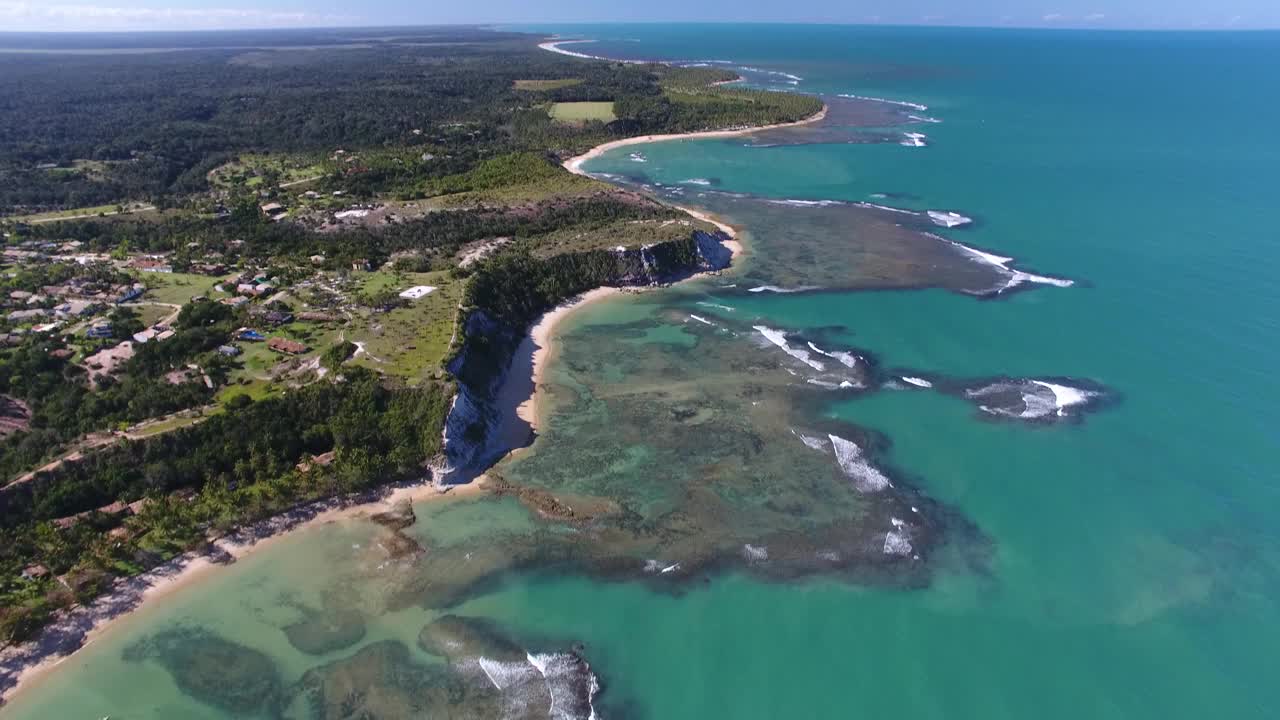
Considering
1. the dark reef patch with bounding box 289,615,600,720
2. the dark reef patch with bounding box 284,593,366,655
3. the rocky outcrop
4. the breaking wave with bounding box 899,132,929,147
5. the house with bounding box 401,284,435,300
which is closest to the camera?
the dark reef patch with bounding box 289,615,600,720

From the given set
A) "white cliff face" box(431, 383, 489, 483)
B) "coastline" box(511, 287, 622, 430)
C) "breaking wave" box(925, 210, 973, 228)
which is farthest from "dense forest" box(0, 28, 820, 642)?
"breaking wave" box(925, 210, 973, 228)

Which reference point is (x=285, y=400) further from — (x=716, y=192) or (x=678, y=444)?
(x=716, y=192)

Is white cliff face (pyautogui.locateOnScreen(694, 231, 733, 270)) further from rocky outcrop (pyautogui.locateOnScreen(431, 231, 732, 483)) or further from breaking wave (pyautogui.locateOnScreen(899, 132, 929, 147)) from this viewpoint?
breaking wave (pyautogui.locateOnScreen(899, 132, 929, 147))

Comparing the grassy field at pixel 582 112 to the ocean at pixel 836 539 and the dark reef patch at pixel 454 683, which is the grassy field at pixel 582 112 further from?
the dark reef patch at pixel 454 683

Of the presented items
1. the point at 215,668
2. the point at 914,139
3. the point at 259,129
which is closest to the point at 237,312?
the point at 215,668

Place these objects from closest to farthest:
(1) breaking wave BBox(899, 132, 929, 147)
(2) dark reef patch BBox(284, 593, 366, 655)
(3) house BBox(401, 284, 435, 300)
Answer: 1. (2) dark reef patch BBox(284, 593, 366, 655)
2. (3) house BBox(401, 284, 435, 300)
3. (1) breaking wave BBox(899, 132, 929, 147)

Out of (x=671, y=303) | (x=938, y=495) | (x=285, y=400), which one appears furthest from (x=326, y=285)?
(x=938, y=495)
